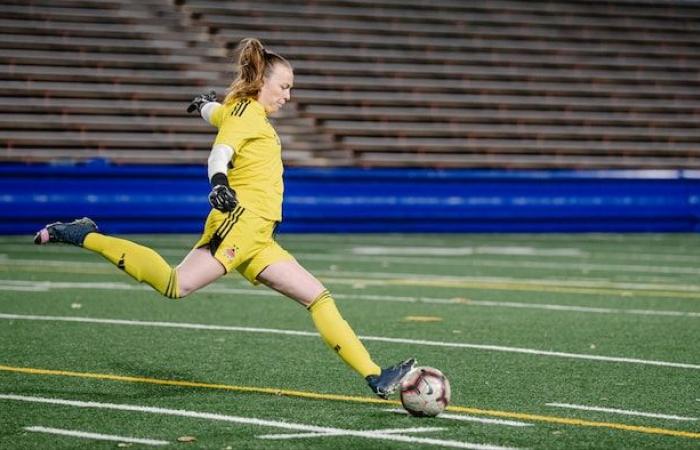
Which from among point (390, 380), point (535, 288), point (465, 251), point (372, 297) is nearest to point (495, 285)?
point (535, 288)

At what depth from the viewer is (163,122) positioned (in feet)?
74.4

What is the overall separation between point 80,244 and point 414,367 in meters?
1.68

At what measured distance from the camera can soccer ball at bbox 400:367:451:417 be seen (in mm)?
6160

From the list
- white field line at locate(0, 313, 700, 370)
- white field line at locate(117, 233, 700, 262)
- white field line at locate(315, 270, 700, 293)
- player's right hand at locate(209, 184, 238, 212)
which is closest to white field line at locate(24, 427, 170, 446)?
player's right hand at locate(209, 184, 238, 212)

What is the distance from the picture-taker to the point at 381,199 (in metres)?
21.3

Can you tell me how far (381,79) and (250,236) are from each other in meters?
19.0

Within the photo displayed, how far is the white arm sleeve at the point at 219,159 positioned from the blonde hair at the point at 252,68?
0.38m

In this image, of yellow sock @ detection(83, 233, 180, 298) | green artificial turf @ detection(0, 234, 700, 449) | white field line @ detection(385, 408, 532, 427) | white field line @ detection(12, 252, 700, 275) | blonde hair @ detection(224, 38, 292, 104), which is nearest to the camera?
green artificial turf @ detection(0, 234, 700, 449)

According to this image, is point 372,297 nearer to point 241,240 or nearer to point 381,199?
point 241,240

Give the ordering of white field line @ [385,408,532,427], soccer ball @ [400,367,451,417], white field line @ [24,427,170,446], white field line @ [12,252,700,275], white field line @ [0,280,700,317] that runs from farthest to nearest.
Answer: white field line @ [12,252,700,275], white field line @ [0,280,700,317], soccer ball @ [400,367,451,417], white field line @ [385,408,532,427], white field line @ [24,427,170,446]

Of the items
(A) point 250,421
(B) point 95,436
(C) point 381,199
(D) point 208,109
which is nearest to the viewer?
(B) point 95,436

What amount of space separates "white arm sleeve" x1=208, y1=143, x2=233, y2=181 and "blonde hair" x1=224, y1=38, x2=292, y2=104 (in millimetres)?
378

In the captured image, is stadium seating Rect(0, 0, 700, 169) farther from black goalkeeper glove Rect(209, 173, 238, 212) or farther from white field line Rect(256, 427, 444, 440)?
white field line Rect(256, 427, 444, 440)

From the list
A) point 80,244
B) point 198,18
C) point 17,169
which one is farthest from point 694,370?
point 198,18
